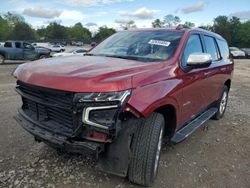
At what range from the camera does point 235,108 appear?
26.4ft

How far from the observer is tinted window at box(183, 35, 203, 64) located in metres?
4.36

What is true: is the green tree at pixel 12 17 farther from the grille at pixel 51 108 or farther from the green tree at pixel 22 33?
the grille at pixel 51 108

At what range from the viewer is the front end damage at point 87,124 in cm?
295

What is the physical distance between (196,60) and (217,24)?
8209 centimetres

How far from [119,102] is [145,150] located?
690 millimetres

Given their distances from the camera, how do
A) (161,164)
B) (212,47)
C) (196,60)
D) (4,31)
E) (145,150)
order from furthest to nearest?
(4,31), (212,47), (161,164), (196,60), (145,150)

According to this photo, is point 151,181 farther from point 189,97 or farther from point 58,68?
point 58,68

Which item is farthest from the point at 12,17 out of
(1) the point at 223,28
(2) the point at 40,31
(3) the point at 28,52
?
(3) the point at 28,52

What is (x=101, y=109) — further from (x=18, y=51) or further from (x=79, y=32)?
(x=79, y=32)

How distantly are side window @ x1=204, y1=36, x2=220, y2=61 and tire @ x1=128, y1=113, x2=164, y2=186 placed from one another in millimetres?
2508

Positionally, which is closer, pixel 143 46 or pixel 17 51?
pixel 143 46

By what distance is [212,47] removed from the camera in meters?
5.82

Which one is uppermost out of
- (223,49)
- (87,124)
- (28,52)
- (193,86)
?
(223,49)

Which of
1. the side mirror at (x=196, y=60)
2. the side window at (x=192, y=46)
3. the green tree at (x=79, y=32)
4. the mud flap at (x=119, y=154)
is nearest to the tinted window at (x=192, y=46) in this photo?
the side window at (x=192, y=46)
